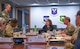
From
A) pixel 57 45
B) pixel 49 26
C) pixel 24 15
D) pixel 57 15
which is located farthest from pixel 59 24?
pixel 57 45

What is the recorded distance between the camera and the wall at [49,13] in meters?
13.0

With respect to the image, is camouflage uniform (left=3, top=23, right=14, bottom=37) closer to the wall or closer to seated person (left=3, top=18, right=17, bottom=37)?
seated person (left=3, top=18, right=17, bottom=37)

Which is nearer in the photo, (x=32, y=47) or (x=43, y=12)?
(x=32, y=47)

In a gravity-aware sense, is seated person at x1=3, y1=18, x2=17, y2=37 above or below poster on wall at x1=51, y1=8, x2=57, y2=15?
below

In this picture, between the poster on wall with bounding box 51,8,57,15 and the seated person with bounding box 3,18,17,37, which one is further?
the poster on wall with bounding box 51,8,57,15

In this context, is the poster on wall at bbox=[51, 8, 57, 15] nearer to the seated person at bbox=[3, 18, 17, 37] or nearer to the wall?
the wall

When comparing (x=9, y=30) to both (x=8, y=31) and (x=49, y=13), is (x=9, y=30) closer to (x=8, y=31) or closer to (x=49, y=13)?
(x=8, y=31)

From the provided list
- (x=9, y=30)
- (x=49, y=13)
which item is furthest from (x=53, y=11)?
(x=9, y=30)

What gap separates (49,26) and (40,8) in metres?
6.49

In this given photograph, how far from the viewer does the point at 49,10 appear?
517 inches

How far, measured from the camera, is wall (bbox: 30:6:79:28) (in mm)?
13000

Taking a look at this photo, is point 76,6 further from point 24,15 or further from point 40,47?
point 40,47

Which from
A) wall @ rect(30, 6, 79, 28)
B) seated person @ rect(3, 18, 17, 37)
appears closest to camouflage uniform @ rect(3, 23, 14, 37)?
seated person @ rect(3, 18, 17, 37)

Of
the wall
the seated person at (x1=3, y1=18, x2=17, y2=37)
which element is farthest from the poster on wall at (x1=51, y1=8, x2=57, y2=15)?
the seated person at (x1=3, y1=18, x2=17, y2=37)
